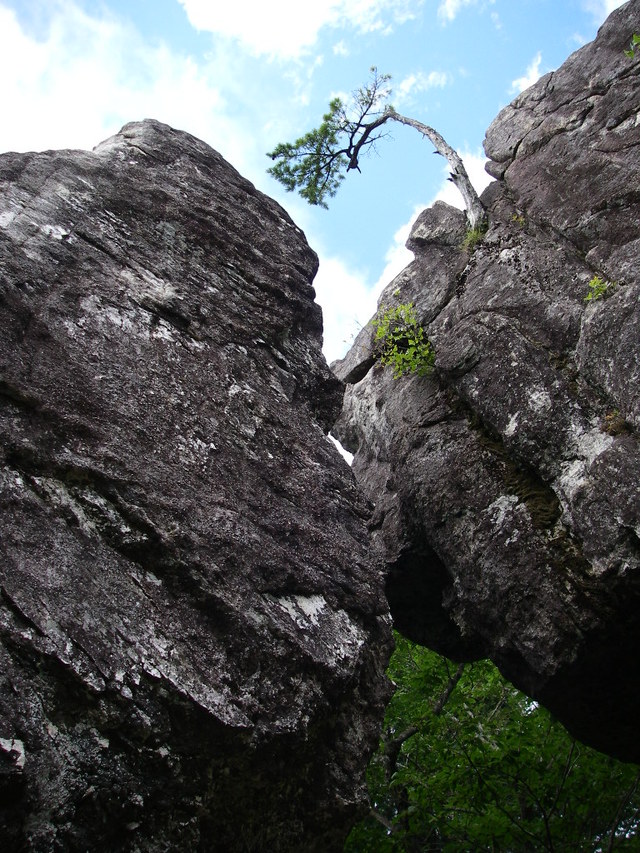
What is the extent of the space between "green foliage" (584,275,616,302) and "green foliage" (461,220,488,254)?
312cm

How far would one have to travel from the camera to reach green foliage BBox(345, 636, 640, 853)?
8.02 metres

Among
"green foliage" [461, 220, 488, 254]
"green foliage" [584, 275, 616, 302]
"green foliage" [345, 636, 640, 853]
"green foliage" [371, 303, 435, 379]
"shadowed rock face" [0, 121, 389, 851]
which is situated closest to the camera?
"shadowed rock face" [0, 121, 389, 851]

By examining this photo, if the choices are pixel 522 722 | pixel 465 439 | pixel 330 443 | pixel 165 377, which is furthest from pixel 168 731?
pixel 522 722

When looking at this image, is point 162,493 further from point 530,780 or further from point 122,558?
point 530,780

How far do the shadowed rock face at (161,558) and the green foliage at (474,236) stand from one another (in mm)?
4620

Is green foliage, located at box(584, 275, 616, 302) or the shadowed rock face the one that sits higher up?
green foliage, located at box(584, 275, 616, 302)

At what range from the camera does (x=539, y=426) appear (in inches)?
294

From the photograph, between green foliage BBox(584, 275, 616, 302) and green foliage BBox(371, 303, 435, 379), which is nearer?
green foliage BBox(584, 275, 616, 302)

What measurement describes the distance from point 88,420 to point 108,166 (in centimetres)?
405

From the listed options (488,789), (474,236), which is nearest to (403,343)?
(474,236)

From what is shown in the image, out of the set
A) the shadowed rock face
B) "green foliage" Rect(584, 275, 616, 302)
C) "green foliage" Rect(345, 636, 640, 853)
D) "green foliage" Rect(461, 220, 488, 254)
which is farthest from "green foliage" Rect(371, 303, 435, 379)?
"green foliage" Rect(345, 636, 640, 853)

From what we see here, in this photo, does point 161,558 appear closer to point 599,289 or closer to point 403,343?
point 599,289

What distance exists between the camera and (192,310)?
6.55 m

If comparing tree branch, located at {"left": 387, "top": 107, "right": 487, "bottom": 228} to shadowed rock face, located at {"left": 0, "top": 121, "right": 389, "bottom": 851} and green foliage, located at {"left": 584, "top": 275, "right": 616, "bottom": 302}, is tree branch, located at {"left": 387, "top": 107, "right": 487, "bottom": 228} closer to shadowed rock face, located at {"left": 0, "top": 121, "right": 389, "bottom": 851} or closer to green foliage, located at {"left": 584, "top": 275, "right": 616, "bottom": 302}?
green foliage, located at {"left": 584, "top": 275, "right": 616, "bottom": 302}
